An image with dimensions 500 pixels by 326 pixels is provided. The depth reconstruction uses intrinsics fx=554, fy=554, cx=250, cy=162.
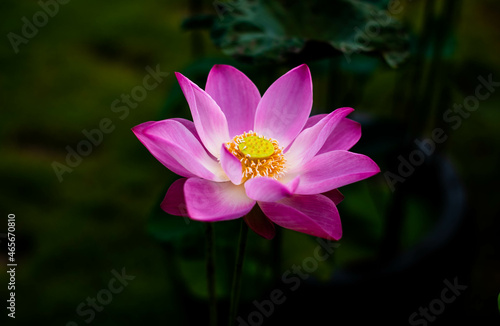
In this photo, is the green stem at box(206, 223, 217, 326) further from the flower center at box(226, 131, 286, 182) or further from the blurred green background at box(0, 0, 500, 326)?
the blurred green background at box(0, 0, 500, 326)

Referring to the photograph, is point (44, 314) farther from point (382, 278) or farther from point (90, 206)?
point (382, 278)

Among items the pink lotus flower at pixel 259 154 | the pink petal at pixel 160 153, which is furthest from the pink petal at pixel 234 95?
the pink petal at pixel 160 153

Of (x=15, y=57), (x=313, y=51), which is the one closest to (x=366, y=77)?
(x=313, y=51)

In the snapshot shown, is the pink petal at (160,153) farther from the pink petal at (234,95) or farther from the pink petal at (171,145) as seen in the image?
the pink petal at (234,95)

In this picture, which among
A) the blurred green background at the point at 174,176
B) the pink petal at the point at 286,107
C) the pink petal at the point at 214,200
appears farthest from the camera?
the blurred green background at the point at 174,176

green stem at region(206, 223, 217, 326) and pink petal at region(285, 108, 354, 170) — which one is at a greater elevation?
pink petal at region(285, 108, 354, 170)

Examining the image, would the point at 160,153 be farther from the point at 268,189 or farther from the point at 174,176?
the point at 174,176

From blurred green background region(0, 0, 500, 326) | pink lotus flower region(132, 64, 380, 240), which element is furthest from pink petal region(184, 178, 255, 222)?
blurred green background region(0, 0, 500, 326)
